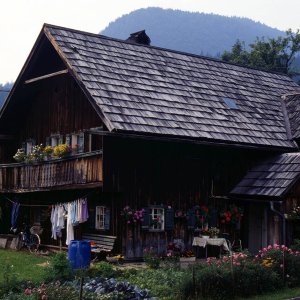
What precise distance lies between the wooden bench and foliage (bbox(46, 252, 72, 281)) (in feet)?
16.2

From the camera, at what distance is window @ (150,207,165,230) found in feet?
62.2

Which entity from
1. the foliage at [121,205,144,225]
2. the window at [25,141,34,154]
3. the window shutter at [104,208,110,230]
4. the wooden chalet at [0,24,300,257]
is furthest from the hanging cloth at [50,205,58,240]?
the window at [25,141,34,154]

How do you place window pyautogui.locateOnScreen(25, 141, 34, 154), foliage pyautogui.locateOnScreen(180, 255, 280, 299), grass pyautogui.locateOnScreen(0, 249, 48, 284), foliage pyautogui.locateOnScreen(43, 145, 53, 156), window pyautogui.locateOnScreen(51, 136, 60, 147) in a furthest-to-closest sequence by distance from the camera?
1. window pyautogui.locateOnScreen(25, 141, 34, 154)
2. window pyautogui.locateOnScreen(51, 136, 60, 147)
3. foliage pyautogui.locateOnScreen(43, 145, 53, 156)
4. grass pyautogui.locateOnScreen(0, 249, 48, 284)
5. foliage pyautogui.locateOnScreen(180, 255, 280, 299)

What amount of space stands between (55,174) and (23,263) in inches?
141

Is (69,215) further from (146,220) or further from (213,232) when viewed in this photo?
(213,232)

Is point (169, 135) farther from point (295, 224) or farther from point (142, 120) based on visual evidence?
point (295, 224)

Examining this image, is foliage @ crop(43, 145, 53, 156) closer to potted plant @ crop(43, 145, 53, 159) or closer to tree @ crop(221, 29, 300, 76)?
potted plant @ crop(43, 145, 53, 159)

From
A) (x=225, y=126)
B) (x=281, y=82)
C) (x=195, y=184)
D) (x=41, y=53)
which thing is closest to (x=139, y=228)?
(x=195, y=184)

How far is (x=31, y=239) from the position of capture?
71.2 ft

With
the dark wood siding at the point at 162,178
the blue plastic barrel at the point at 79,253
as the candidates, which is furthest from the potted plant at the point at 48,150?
the blue plastic barrel at the point at 79,253

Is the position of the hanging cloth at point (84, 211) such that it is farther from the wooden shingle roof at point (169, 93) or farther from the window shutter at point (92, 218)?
the wooden shingle roof at point (169, 93)

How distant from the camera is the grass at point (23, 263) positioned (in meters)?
14.9

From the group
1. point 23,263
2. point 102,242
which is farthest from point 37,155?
point 23,263

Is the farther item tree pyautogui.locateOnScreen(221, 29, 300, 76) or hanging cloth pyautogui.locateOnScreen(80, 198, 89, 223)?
tree pyautogui.locateOnScreen(221, 29, 300, 76)
